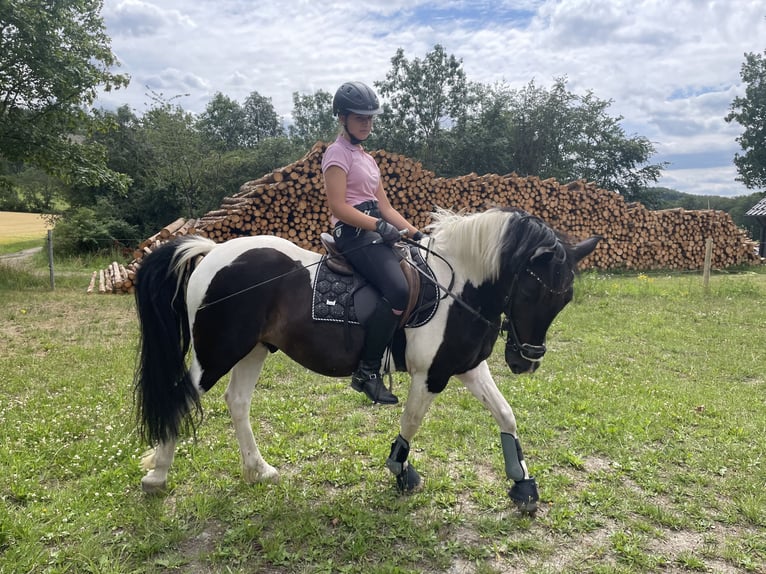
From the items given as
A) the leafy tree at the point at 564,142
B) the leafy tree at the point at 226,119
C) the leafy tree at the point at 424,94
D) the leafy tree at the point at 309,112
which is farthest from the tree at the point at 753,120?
the leafy tree at the point at 226,119

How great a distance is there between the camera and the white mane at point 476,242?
2.83m

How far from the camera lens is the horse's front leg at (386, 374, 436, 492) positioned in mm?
3008

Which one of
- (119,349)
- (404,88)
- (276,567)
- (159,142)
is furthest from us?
(404,88)

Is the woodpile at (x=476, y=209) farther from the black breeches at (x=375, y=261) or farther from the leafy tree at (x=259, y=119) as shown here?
the leafy tree at (x=259, y=119)

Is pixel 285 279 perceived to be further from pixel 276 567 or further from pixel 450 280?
pixel 276 567

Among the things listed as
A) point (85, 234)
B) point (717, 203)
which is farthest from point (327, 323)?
point (717, 203)

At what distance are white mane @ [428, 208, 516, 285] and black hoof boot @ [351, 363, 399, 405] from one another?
85 centimetres

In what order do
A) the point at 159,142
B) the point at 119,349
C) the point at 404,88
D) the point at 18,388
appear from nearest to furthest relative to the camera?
the point at 18,388
the point at 119,349
the point at 159,142
the point at 404,88

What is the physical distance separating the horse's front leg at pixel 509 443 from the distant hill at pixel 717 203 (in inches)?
894

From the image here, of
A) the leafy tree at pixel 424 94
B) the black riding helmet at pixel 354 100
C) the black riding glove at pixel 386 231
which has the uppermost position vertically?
the leafy tree at pixel 424 94

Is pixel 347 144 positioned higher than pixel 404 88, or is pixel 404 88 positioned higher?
pixel 404 88

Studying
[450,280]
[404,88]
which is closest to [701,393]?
[450,280]

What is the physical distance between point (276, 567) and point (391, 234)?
1.92m

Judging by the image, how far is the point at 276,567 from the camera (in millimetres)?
2512
